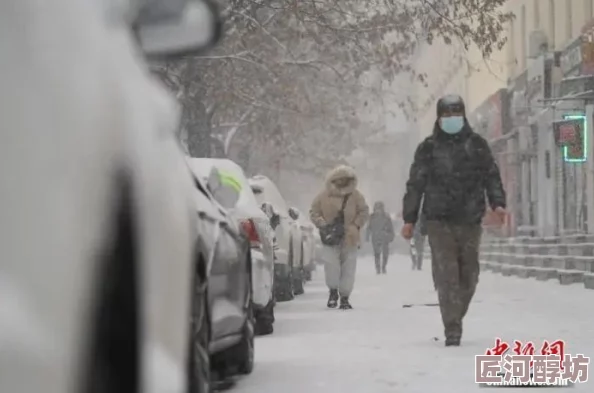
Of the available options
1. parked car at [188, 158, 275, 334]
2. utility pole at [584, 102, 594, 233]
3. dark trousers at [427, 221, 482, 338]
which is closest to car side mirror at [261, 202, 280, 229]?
parked car at [188, 158, 275, 334]

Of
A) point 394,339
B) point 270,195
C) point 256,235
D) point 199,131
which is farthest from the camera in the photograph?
point 199,131

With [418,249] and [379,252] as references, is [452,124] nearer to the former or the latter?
[379,252]

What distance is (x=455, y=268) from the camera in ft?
31.5

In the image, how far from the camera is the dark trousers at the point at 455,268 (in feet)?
31.4

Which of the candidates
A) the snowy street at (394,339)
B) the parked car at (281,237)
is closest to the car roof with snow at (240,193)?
the snowy street at (394,339)

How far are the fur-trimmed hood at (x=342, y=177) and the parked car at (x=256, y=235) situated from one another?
3429 millimetres

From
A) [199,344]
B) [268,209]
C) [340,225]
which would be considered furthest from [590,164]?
[199,344]

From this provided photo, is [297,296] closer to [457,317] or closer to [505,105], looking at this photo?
[457,317]

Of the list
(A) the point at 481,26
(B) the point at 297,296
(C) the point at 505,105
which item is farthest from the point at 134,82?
(C) the point at 505,105

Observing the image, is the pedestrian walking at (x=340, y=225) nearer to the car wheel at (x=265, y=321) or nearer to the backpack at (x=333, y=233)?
the backpack at (x=333, y=233)

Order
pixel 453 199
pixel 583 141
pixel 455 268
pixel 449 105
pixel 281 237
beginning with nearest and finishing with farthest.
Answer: pixel 455 268 < pixel 453 199 < pixel 449 105 < pixel 281 237 < pixel 583 141

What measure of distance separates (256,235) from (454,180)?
7.36ft

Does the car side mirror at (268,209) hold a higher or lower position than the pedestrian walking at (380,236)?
higher

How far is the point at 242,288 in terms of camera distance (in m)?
8.08
